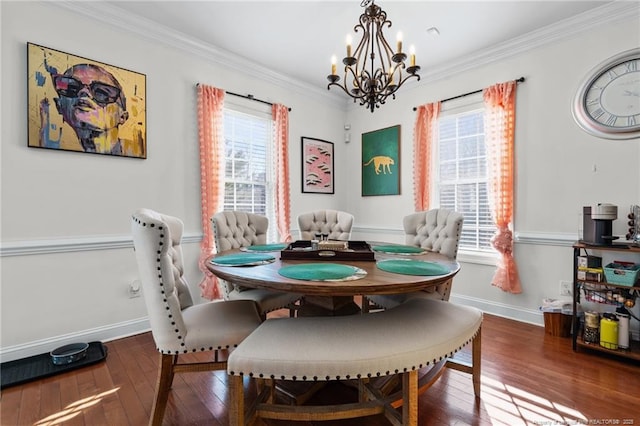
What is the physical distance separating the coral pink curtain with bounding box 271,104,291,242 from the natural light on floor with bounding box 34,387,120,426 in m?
2.21

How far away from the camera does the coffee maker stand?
2.24m

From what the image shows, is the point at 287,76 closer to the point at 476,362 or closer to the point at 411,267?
the point at 411,267

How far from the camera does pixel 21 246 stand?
2162 millimetres

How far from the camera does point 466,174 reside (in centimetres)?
341

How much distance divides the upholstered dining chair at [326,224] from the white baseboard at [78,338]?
1.69 metres

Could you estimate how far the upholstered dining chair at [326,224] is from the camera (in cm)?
301

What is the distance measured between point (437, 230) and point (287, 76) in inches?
104

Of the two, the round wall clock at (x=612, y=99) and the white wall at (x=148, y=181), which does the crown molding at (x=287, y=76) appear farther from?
the round wall clock at (x=612, y=99)

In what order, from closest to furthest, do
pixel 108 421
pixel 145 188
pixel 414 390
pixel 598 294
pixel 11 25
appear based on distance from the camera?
pixel 414 390, pixel 108 421, pixel 11 25, pixel 598 294, pixel 145 188

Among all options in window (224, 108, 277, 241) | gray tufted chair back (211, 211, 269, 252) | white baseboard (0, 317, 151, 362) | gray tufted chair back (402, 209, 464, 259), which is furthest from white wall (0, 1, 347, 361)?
gray tufted chair back (402, 209, 464, 259)

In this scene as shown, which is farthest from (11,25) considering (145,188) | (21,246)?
(21,246)

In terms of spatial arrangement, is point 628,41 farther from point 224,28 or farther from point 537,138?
point 224,28

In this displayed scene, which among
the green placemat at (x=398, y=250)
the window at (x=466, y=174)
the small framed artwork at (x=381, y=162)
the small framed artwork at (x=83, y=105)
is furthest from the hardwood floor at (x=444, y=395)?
the small framed artwork at (x=381, y=162)

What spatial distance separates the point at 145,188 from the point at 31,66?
Result: 1129 mm
